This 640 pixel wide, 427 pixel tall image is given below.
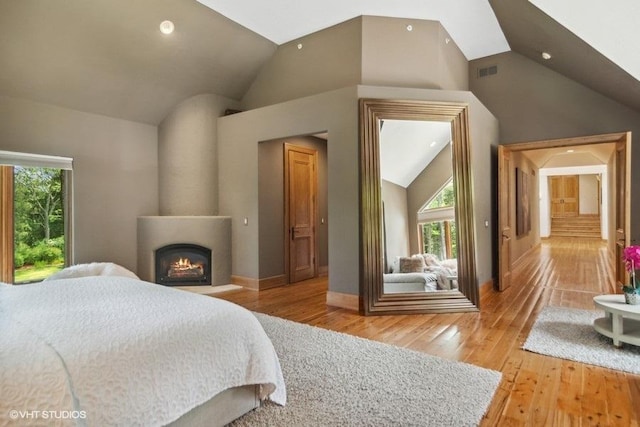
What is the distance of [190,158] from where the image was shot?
561 cm

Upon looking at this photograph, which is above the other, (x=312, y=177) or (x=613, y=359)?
(x=312, y=177)

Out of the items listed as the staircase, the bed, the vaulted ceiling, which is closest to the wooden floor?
the bed

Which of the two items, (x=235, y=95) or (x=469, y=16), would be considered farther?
(x=235, y=95)

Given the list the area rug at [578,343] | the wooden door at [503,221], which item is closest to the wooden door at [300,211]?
the wooden door at [503,221]

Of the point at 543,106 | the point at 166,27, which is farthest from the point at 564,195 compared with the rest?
the point at 166,27

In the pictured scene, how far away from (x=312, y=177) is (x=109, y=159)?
3.31 m

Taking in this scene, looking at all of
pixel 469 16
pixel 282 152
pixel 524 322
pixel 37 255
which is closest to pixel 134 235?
pixel 37 255

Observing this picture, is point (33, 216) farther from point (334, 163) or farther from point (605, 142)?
point (605, 142)

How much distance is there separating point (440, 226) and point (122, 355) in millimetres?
3734

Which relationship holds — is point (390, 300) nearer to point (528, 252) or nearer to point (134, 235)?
point (134, 235)

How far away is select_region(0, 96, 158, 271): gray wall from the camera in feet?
14.3

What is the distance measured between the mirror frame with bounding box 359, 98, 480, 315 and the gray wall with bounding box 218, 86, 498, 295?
118mm

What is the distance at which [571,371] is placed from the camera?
8.54ft

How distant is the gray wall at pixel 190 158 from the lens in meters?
5.62
